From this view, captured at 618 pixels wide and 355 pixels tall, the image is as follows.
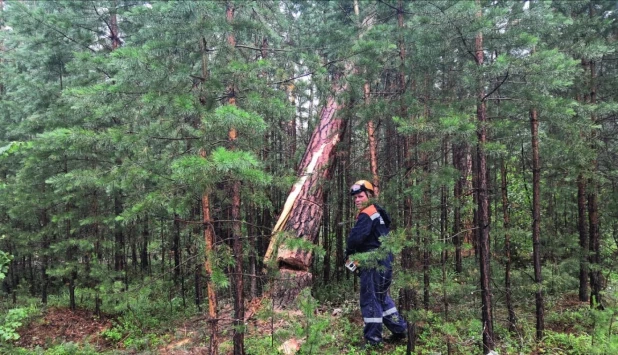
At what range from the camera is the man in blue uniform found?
5547 mm

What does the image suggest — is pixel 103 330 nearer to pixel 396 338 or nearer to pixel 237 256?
pixel 237 256

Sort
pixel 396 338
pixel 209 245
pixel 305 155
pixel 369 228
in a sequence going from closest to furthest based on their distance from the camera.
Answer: pixel 209 245 < pixel 369 228 < pixel 396 338 < pixel 305 155

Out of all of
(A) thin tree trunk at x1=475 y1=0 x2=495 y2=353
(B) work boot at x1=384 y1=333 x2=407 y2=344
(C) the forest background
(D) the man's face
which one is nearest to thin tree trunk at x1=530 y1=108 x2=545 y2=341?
(C) the forest background

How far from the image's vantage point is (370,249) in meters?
5.68

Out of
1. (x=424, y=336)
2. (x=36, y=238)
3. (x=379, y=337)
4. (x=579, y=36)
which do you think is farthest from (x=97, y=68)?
(x=579, y=36)

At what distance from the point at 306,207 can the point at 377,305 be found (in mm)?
2680

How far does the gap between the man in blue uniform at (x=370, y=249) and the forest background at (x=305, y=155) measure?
1.07 ft

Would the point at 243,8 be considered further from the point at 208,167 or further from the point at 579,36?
the point at 579,36

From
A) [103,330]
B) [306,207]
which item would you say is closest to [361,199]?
[306,207]

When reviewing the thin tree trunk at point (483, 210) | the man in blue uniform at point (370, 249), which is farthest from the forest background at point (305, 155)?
the man in blue uniform at point (370, 249)

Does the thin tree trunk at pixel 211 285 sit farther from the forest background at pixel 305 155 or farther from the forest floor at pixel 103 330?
the forest floor at pixel 103 330

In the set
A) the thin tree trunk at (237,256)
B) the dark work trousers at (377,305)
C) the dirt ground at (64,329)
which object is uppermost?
the thin tree trunk at (237,256)

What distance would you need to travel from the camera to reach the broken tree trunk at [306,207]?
6914mm

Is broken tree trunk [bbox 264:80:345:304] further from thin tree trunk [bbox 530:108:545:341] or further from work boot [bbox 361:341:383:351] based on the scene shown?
thin tree trunk [bbox 530:108:545:341]
